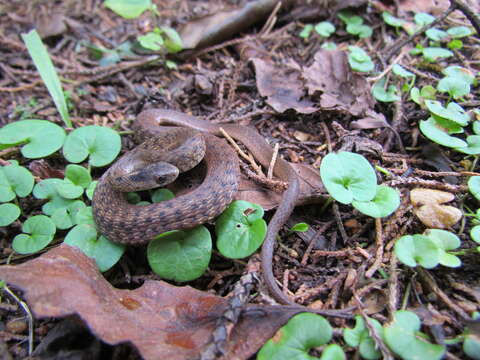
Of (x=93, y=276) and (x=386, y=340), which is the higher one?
(x=93, y=276)

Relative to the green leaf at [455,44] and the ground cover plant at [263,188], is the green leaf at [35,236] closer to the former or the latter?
the ground cover plant at [263,188]

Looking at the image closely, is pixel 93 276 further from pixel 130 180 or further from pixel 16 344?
pixel 130 180


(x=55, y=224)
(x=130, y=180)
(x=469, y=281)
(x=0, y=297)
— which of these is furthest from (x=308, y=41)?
(x=0, y=297)

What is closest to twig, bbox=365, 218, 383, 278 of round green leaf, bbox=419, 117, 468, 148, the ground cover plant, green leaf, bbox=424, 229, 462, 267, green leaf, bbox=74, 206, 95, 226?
the ground cover plant

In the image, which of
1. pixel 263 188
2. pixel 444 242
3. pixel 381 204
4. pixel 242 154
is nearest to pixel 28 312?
pixel 263 188

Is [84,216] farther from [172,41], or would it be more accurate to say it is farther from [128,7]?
[128,7]

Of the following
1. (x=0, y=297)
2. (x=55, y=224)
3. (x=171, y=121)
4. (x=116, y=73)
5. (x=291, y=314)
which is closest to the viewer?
(x=291, y=314)

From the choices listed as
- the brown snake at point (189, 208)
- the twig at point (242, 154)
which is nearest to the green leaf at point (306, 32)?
the twig at point (242, 154)
